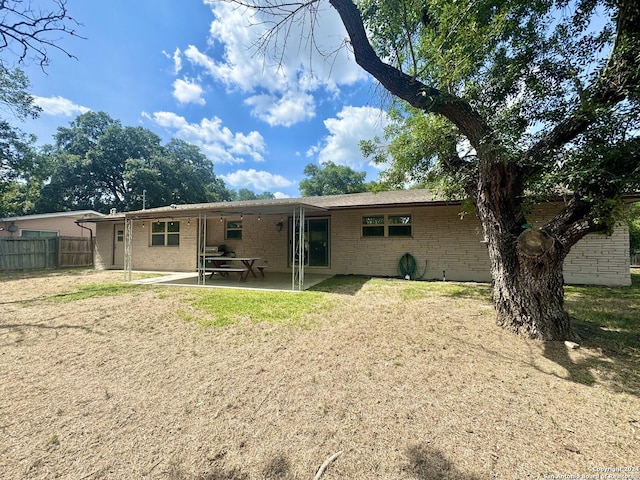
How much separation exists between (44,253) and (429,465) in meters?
18.6

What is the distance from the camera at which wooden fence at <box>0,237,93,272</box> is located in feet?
40.4

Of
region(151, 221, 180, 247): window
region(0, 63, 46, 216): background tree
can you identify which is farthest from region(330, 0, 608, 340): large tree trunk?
region(0, 63, 46, 216): background tree

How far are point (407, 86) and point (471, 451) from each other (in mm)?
4421

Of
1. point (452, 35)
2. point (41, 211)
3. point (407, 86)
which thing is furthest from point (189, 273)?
point (41, 211)

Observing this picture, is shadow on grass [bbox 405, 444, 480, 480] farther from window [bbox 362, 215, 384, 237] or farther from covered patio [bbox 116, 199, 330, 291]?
window [bbox 362, 215, 384, 237]

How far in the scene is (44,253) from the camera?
13.4 m

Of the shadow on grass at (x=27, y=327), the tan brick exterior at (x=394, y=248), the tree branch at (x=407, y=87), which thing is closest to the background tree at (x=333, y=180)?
the tan brick exterior at (x=394, y=248)

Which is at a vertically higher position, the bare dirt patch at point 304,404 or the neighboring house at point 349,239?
the neighboring house at point 349,239

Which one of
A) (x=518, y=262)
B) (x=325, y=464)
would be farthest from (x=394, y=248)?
(x=325, y=464)

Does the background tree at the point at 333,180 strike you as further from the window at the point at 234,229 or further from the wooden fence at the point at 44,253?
the wooden fence at the point at 44,253

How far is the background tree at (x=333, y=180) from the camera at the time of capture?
1428 inches

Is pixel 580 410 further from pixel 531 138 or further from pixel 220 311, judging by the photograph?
pixel 220 311

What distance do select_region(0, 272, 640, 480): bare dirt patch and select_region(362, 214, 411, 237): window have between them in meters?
5.57

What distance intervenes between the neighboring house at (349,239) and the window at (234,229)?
1.7 inches
